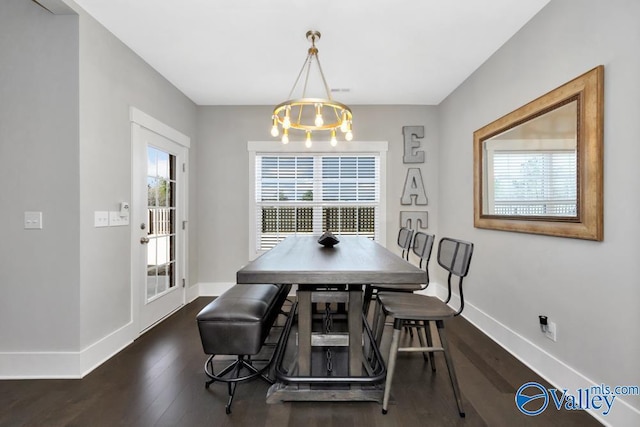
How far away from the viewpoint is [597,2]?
1.87 meters

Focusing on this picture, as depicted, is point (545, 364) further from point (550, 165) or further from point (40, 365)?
point (40, 365)

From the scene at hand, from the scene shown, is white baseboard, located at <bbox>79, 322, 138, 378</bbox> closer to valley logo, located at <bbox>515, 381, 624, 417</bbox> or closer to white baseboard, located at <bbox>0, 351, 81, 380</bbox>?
white baseboard, located at <bbox>0, 351, 81, 380</bbox>

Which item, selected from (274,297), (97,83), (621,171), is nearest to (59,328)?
(274,297)

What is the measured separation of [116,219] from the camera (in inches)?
107

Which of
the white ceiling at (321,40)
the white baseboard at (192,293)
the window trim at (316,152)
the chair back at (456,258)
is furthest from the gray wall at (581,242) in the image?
the white baseboard at (192,293)

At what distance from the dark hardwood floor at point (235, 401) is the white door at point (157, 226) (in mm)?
827

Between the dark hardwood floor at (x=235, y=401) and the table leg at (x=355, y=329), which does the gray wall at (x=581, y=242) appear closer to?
the dark hardwood floor at (x=235, y=401)

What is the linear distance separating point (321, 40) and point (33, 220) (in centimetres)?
257

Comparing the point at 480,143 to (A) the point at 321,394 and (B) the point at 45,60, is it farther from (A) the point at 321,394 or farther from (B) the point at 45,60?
(B) the point at 45,60

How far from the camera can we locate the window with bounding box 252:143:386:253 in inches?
178

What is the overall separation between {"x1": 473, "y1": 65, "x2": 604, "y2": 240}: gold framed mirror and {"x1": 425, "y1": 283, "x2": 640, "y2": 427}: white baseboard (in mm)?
849

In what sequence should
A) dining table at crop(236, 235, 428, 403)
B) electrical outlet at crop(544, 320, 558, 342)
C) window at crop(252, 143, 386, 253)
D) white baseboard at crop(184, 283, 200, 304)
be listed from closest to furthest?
dining table at crop(236, 235, 428, 403)
electrical outlet at crop(544, 320, 558, 342)
white baseboard at crop(184, 283, 200, 304)
window at crop(252, 143, 386, 253)

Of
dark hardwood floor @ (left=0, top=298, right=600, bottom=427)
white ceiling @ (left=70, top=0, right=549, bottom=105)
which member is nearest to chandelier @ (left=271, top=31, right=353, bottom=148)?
white ceiling @ (left=70, top=0, right=549, bottom=105)

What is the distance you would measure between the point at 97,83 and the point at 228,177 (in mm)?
2088
